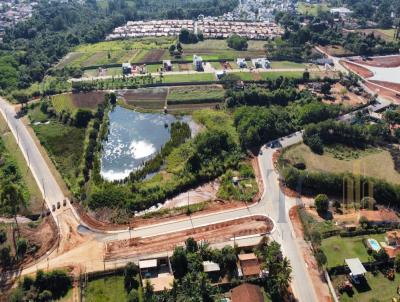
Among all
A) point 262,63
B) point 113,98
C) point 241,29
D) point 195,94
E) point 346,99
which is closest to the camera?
point 113,98

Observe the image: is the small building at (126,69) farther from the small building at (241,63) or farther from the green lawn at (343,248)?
the green lawn at (343,248)

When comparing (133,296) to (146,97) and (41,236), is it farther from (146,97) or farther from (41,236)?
(146,97)

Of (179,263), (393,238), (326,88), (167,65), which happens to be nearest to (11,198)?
(179,263)

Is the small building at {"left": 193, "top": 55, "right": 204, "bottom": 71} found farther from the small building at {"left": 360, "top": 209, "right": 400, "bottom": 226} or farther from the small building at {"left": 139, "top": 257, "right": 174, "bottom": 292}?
the small building at {"left": 139, "top": 257, "right": 174, "bottom": 292}

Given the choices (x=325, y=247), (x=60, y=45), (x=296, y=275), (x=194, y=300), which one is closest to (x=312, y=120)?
(x=325, y=247)

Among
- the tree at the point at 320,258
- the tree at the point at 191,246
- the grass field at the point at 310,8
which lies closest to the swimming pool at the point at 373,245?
the tree at the point at 320,258

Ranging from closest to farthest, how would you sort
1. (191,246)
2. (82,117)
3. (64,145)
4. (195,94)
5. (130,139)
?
(191,246) → (64,145) → (130,139) → (82,117) → (195,94)

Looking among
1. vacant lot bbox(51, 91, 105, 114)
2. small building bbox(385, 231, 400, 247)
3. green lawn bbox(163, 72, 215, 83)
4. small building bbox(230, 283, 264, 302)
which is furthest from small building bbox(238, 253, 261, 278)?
green lawn bbox(163, 72, 215, 83)
